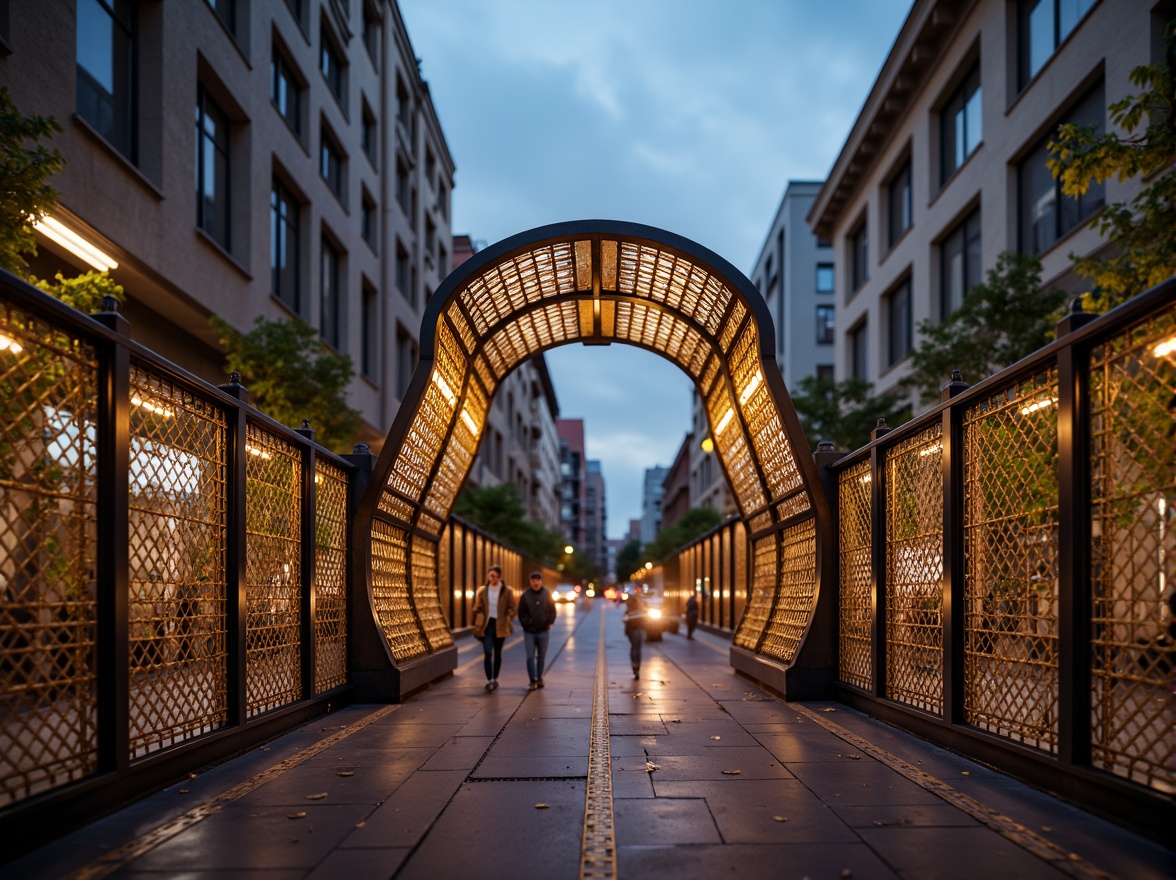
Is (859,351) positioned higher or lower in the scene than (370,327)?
lower

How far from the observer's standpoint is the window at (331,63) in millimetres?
27734

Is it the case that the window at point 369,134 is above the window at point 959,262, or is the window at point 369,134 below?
above

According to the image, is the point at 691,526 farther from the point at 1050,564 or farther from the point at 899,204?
the point at 1050,564

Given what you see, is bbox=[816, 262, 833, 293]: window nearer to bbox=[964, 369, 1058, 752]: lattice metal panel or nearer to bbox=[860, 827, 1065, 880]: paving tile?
bbox=[964, 369, 1058, 752]: lattice metal panel

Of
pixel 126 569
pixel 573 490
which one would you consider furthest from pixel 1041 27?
pixel 573 490

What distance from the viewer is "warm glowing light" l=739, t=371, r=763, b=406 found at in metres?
12.5

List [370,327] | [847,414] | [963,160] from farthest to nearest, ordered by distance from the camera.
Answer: [370,327] → [847,414] → [963,160]

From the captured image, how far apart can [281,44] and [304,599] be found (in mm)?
17810

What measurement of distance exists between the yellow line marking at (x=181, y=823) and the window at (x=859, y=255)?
30.1 m

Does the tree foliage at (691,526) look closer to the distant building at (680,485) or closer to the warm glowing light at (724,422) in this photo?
the distant building at (680,485)

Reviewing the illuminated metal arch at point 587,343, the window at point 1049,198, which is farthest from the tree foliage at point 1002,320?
the illuminated metal arch at point 587,343

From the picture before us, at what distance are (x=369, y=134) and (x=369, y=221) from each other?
285 centimetres

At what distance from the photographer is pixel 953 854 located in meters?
5.11

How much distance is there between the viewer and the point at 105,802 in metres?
5.89
